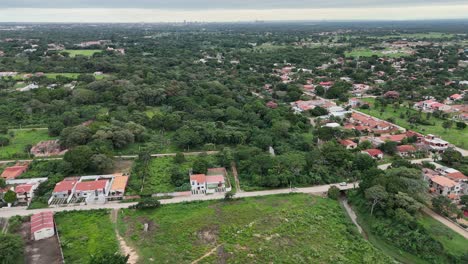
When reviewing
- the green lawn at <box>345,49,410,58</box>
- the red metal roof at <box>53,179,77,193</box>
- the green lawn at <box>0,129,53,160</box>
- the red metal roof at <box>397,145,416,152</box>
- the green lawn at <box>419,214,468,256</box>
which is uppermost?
the green lawn at <box>345,49,410,58</box>

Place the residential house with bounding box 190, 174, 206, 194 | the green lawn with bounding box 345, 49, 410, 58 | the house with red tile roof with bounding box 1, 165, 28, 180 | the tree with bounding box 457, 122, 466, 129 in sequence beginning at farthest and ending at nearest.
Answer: the green lawn with bounding box 345, 49, 410, 58, the tree with bounding box 457, 122, 466, 129, the house with red tile roof with bounding box 1, 165, 28, 180, the residential house with bounding box 190, 174, 206, 194

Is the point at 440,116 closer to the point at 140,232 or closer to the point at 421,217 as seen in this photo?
the point at 421,217

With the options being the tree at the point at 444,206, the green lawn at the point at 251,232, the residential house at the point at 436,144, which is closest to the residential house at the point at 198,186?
the green lawn at the point at 251,232

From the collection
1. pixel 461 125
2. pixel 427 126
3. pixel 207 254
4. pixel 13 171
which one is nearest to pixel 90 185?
pixel 13 171

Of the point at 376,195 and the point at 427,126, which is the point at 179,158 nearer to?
the point at 376,195

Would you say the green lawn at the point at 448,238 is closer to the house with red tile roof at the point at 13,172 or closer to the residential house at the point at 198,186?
the residential house at the point at 198,186

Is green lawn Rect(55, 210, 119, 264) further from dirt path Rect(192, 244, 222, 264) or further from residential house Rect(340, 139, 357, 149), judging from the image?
residential house Rect(340, 139, 357, 149)

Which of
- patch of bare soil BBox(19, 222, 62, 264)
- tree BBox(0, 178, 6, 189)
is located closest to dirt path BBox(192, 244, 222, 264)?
patch of bare soil BBox(19, 222, 62, 264)
